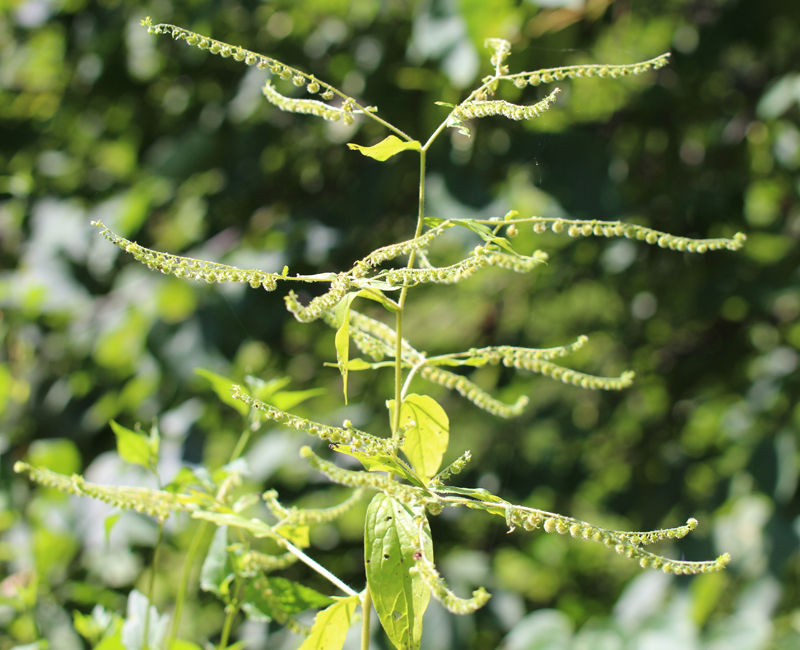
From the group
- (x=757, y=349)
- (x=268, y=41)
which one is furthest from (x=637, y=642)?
(x=268, y=41)

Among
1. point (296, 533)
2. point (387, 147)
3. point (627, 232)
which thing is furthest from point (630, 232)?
point (296, 533)

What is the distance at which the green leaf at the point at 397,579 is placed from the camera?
0.23m

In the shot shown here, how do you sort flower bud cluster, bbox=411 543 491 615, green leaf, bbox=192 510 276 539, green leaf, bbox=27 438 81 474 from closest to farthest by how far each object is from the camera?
flower bud cluster, bbox=411 543 491 615, green leaf, bbox=192 510 276 539, green leaf, bbox=27 438 81 474

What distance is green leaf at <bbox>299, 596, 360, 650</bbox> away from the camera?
10.1 inches

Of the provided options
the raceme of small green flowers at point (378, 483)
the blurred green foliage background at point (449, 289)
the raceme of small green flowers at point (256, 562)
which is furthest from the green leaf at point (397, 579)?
the blurred green foliage background at point (449, 289)

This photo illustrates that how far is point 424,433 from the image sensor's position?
27cm

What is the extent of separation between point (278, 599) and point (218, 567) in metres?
0.05

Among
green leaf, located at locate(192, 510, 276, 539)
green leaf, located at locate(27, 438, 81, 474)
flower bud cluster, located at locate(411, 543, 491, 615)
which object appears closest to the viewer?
flower bud cluster, located at locate(411, 543, 491, 615)

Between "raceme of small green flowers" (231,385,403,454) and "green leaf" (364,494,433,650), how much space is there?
0.10 ft

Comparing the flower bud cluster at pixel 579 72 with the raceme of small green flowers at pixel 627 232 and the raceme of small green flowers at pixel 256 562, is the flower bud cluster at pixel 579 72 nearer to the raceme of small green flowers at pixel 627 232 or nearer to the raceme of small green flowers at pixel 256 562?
the raceme of small green flowers at pixel 627 232

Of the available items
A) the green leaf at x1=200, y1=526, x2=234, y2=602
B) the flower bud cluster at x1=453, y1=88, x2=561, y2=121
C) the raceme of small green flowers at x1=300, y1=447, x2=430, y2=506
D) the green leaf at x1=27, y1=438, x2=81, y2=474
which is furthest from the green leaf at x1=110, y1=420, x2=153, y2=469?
the green leaf at x1=27, y1=438, x2=81, y2=474

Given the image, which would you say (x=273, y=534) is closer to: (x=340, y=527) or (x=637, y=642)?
(x=637, y=642)

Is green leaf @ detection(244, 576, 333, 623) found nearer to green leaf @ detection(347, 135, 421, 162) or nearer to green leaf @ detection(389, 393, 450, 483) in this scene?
green leaf @ detection(389, 393, 450, 483)

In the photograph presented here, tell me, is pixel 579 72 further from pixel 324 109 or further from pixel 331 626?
pixel 331 626
